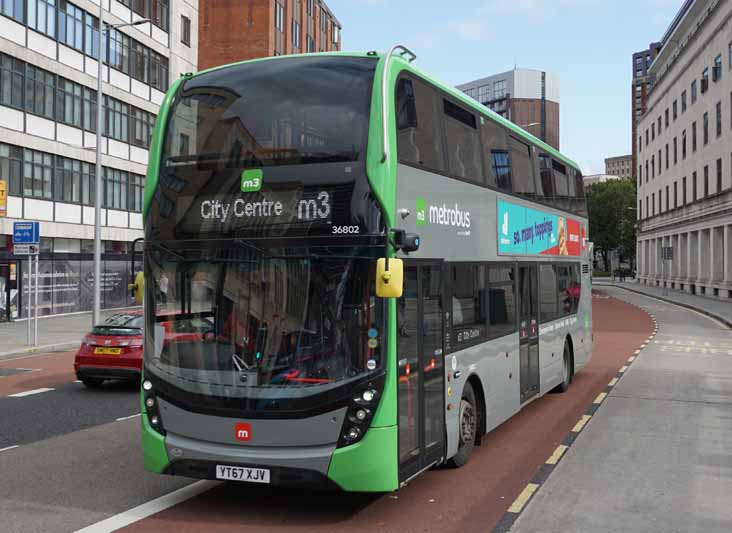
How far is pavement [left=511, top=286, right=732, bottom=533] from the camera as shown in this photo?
647cm

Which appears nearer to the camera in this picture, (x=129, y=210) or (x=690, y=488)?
(x=690, y=488)

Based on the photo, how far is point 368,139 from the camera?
6.51 meters

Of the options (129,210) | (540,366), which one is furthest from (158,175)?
(129,210)

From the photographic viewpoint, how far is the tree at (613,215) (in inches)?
4508

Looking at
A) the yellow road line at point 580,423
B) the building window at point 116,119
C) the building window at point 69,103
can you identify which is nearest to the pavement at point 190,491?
the yellow road line at point 580,423

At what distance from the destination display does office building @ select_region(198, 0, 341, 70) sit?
4149cm

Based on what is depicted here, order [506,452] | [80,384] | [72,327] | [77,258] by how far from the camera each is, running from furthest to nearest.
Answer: [77,258] → [72,327] → [80,384] → [506,452]

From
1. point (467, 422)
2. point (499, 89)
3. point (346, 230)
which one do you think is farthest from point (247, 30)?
point (499, 89)

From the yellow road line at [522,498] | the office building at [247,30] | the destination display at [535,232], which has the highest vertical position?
the office building at [247,30]

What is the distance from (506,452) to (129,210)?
1273 inches

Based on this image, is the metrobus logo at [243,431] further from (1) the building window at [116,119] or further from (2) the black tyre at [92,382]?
(1) the building window at [116,119]

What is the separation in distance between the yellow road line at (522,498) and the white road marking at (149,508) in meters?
2.93

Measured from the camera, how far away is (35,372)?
16.4 metres

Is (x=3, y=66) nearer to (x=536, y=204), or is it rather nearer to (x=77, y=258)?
(x=77, y=258)
